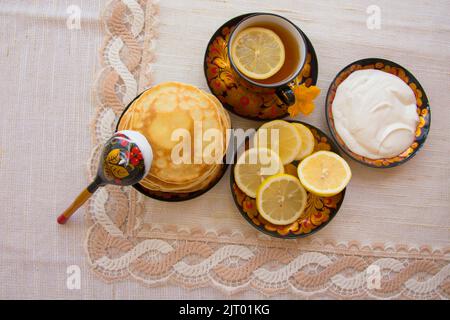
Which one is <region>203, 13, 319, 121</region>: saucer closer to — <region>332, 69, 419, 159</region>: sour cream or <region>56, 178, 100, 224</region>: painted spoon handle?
<region>332, 69, 419, 159</region>: sour cream

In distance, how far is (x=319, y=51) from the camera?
0.99m

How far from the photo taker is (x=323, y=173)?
2.84 ft

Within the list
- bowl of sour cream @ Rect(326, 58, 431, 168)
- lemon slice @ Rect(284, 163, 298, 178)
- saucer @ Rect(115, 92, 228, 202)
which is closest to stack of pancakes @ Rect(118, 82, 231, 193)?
saucer @ Rect(115, 92, 228, 202)

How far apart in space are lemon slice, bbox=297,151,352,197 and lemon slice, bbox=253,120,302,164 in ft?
0.12

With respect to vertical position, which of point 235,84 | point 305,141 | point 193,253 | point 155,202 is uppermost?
point 235,84

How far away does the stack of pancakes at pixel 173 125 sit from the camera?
2.50 ft

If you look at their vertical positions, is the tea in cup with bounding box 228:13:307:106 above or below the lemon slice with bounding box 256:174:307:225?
above

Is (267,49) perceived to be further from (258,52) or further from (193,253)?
(193,253)

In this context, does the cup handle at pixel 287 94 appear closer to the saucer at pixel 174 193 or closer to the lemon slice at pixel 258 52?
the lemon slice at pixel 258 52

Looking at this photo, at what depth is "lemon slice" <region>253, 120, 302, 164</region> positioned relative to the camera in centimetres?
88

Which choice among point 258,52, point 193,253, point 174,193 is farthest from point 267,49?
point 193,253

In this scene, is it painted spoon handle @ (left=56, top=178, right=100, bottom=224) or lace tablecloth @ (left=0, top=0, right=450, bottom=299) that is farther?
lace tablecloth @ (left=0, top=0, right=450, bottom=299)

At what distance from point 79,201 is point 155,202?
0.53 feet
